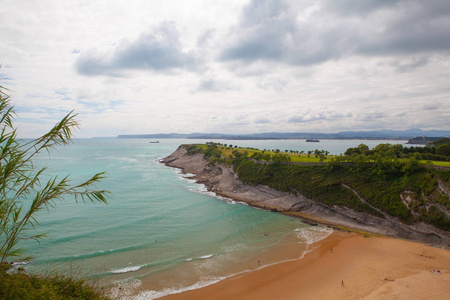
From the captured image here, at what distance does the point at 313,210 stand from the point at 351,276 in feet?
60.0

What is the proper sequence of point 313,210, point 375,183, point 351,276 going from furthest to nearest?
point 313,210 → point 375,183 → point 351,276

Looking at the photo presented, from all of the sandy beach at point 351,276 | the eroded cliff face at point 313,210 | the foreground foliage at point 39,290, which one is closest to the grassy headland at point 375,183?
the eroded cliff face at point 313,210

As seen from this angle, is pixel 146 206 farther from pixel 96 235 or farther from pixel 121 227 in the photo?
pixel 96 235

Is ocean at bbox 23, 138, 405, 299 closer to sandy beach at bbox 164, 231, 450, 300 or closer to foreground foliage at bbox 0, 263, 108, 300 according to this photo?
sandy beach at bbox 164, 231, 450, 300

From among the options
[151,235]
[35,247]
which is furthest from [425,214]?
[35,247]

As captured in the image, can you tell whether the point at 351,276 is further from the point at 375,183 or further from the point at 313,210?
the point at 375,183

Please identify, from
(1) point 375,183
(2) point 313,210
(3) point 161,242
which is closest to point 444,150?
(1) point 375,183

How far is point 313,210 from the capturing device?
41.7 metres

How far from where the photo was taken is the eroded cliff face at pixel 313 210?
30.6 meters

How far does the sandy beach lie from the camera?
67.8 feet

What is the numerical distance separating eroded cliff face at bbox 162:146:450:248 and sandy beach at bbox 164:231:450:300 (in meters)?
2.08

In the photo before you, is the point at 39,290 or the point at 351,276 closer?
the point at 39,290

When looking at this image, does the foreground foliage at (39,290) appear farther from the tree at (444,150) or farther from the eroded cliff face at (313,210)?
the tree at (444,150)

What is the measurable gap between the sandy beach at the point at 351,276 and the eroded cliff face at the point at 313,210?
208 cm
